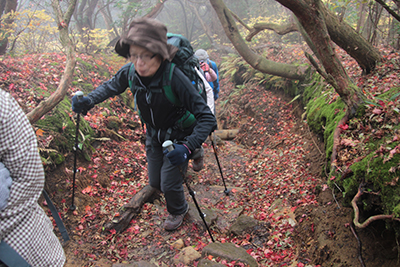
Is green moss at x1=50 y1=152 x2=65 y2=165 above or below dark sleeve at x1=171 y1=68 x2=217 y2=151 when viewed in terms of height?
below

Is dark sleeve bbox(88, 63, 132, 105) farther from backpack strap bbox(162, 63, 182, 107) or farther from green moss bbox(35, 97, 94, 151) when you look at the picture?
green moss bbox(35, 97, 94, 151)

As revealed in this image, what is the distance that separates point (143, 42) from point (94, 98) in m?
1.38

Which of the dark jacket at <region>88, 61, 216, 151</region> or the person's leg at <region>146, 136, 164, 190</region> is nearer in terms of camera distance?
the dark jacket at <region>88, 61, 216, 151</region>

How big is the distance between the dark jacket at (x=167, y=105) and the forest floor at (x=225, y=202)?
5.44 feet

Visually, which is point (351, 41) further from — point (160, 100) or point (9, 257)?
point (9, 257)

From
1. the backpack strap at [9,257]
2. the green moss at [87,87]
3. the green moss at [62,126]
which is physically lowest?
the green moss at [62,126]

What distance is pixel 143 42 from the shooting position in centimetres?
299

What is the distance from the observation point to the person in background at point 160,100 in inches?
120

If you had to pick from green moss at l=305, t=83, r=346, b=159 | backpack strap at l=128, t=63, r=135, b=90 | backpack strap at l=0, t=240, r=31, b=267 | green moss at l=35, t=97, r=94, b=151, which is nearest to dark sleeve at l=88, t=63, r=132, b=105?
backpack strap at l=128, t=63, r=135, b=90

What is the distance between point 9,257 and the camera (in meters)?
1.64

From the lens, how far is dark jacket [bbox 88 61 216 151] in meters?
3.22

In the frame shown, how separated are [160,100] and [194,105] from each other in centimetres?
48

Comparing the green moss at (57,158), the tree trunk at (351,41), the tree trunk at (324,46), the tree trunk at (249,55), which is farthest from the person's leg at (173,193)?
the tree trunk at (249,55)

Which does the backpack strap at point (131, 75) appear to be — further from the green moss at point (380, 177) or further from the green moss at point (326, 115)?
the green moss at point (326, 115)
